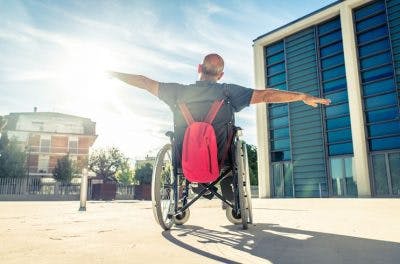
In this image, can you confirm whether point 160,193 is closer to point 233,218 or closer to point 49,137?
point 233,218

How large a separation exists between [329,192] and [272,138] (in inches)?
235

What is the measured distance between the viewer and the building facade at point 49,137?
50656mm

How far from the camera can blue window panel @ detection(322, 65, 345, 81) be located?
22031mm

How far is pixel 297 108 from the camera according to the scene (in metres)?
23.7

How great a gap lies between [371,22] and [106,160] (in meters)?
51.5

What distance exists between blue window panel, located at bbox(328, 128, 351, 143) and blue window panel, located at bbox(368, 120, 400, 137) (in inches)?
50.6

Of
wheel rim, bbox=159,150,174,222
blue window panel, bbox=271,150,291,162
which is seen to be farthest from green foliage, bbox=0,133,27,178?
wheel rim, bbox=159,150,174,222

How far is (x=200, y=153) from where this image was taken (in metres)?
2.78

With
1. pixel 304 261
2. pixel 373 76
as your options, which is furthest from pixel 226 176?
pixel 373 76

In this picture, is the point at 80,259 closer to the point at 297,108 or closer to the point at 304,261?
the point at 304,261

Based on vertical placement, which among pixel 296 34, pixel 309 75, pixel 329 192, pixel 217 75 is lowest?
pixel 329 192

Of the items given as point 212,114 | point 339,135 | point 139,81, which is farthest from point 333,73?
point 139,81

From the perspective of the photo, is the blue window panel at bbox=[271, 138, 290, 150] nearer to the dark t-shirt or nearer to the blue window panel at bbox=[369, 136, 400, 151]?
the blue window panel at bbox=[369, 136, 400, 151]

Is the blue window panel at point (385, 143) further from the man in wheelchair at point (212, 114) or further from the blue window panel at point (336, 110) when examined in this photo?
the man in wheelchair at point (212, 114)
